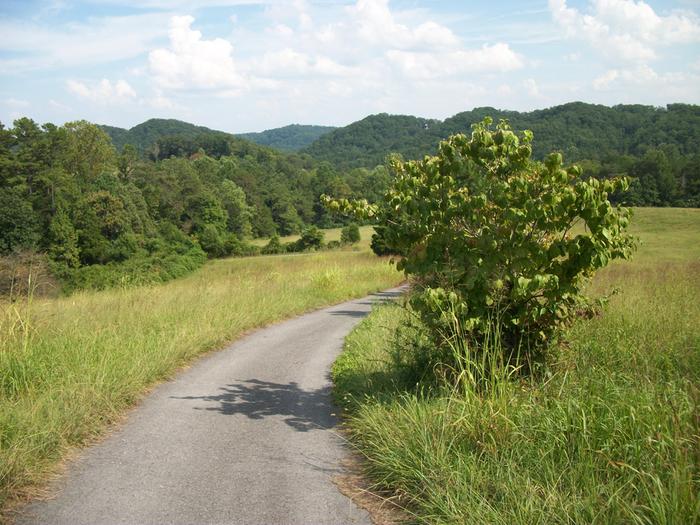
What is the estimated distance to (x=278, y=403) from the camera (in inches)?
295

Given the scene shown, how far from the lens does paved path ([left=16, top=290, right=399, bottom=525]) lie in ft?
14.5

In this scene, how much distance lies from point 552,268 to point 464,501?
2672 mm

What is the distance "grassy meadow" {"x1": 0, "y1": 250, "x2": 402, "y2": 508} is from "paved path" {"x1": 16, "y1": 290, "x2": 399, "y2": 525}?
0.30 metres

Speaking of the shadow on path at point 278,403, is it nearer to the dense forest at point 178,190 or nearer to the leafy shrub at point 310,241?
the dense forest at point 178,190

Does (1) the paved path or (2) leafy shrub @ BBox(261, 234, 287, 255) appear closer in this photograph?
(1) the paved path

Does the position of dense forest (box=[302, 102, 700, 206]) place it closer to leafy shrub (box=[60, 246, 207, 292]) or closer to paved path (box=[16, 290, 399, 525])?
leafy shrub (box=[60, 246, 207, 292])

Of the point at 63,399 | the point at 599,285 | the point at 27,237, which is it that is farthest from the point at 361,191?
the point at 63,399

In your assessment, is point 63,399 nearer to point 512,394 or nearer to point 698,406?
point 512,394

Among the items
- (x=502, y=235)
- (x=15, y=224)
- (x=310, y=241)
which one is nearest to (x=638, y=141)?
(x=310, y=241)

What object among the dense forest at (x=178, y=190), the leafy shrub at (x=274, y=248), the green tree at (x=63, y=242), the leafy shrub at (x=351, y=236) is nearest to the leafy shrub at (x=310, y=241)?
the dense forest at (x=178, y=190)

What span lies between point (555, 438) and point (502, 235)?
2091 mm

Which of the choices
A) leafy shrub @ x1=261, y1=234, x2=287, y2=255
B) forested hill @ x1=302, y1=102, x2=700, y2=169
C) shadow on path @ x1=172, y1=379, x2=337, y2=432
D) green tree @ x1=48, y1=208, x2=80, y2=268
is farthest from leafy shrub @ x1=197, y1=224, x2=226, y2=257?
shadow on path @ x1=172, y1=379, x2=337, y2=432

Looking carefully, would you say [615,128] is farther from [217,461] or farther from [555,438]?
[217,461]

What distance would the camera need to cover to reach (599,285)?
13.0 metres
